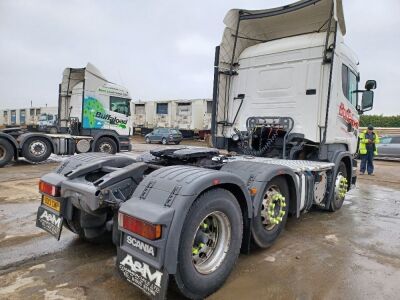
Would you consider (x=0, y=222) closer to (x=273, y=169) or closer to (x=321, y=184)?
(x=273, y=169)

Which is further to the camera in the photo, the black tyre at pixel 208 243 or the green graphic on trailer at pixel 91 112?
the green graphic on trailer at pixel 91 112

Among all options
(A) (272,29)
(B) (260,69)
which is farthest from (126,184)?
(A) (272,29)

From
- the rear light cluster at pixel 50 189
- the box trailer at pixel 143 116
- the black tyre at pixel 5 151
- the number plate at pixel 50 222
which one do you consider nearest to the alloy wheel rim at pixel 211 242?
the number plate at pixel 50 222

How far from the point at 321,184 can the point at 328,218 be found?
0.79 m

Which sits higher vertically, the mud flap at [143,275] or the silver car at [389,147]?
the silver car at [389,147]

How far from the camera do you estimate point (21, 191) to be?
6.91 m

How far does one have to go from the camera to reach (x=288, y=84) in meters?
5.59

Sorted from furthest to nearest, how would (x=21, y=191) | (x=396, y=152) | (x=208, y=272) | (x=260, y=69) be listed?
1. (x=396, y=152)
2. (x=21, y=191)
3. (x=260, y=69)
4. (x=208, y=272)

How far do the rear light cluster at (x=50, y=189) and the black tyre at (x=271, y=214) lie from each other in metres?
2.08

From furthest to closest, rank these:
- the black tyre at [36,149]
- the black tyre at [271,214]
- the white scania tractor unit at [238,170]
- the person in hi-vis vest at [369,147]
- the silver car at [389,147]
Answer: the silver car at [389,147]
the person in hi-vis vest at [369,147]
the black tyre at [36,149]
the black tyre at [271,214]
the white scania tractor unit at [238,170]

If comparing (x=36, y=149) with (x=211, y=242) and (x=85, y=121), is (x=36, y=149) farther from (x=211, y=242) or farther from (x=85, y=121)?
(x=211, y=242)

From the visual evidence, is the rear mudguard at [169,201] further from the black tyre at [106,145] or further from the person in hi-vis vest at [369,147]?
the black tyre at [106,145]

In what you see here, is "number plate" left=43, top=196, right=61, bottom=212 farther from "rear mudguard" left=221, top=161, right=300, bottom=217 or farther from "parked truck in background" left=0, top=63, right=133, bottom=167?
"parked truck in background" left=0, top=63, right=133, bottom=167

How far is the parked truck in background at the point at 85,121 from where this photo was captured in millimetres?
11641
